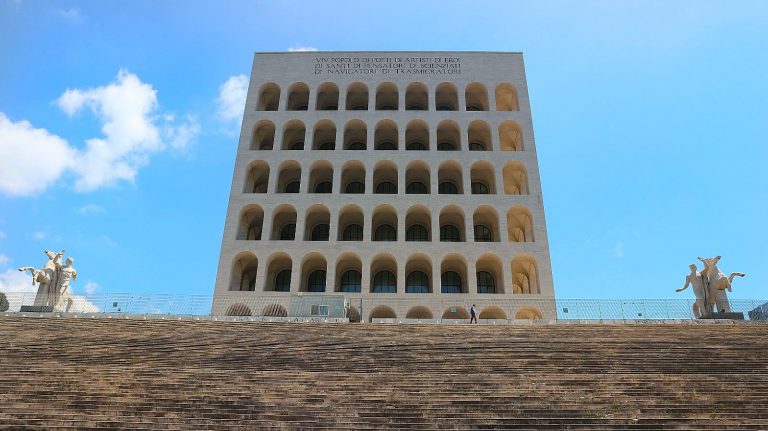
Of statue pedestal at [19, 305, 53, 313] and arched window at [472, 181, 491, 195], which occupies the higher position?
arched window at [472, 181, 491, 195]

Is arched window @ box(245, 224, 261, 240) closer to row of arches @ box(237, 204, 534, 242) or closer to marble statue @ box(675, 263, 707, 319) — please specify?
row of arches @ box(237, 204, 534, 242)

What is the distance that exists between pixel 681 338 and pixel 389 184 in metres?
25.5

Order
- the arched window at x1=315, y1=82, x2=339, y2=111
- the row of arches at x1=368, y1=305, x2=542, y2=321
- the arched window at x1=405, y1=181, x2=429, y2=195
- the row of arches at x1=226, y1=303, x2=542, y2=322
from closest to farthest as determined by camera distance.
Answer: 1. the row of arches at x1=226, y1=303, x2=542, y2=322
2. the row of arches at x1=368, y1=305, x2=542, y2=321
3. the arched window at x1=405, y1=181, x2=429, y2=195
4. the arched window at x1=315, y1=82, x2=339, y2=111

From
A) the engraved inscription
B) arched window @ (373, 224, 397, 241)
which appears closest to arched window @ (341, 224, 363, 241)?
arched window @ (373, 224, 397, 241)

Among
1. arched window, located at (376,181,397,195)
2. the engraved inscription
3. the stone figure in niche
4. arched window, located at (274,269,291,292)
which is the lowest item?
the stone figure in niche

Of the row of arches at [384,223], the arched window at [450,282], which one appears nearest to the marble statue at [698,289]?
the row of arches at [384,223]

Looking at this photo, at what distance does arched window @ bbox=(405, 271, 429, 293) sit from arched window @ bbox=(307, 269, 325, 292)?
5.42m

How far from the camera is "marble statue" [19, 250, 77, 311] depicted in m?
26.8

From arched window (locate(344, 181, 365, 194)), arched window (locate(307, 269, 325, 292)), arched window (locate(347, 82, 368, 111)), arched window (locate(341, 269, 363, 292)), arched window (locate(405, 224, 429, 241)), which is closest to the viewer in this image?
arched window (locate(341, 269, 363, 292))

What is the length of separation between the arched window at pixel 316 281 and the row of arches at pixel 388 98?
11.6 m

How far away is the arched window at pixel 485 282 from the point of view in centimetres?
3951

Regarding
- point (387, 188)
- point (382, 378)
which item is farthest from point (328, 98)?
point (382, 378)

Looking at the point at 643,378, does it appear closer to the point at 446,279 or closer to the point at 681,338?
the point at 681,338

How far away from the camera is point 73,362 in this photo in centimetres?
1769
